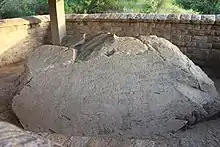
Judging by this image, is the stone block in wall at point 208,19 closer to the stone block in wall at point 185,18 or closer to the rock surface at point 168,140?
the stone block in wall at point 185,18

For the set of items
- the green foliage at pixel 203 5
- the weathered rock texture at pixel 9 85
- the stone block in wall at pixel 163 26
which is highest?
the green foliage at pixel 203 5

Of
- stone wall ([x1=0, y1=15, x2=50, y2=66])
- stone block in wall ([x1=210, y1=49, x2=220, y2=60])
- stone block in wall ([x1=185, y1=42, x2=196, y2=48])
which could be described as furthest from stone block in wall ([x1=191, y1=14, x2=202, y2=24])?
stone wall ([x1=0, y1=15, x2=50, y2=66])

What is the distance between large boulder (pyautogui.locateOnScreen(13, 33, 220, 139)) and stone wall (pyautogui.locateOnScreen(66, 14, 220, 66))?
5.32 ft

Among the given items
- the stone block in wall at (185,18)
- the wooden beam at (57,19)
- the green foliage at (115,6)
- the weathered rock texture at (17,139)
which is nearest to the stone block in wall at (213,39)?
the stone block in wall at (185,18)

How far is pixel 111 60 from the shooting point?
9.58 ft

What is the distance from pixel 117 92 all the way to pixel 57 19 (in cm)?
303

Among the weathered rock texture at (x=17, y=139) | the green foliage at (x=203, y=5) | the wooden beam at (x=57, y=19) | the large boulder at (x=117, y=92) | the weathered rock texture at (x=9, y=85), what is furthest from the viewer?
the green foliage at (x=203, y=5)

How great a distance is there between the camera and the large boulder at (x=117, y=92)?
100.0 inches

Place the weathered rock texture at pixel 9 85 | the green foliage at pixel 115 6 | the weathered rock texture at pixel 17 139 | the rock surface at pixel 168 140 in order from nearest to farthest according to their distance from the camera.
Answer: the weathered rock texture at pixel 17 139 → the rock surface at pixel 168 140 → the weathered rock texture at pixel 9 85 → the green foliage at pixel 115 6

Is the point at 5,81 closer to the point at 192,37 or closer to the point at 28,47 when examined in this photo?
the point at 28,47

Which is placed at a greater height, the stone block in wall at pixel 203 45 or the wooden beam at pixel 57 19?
the wooden beam at pixel 57 19

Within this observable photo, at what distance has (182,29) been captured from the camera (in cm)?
472

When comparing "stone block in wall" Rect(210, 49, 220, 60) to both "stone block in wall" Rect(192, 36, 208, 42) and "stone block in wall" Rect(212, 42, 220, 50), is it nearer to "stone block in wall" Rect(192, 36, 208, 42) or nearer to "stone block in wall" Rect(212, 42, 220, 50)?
"stone block in wall" Rect(212, 42, 220, 50)

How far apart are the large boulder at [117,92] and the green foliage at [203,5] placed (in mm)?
5374
